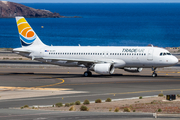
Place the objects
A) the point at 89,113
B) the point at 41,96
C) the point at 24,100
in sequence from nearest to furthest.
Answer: the point at 89,113, the point at 24,100, the point at 41,96

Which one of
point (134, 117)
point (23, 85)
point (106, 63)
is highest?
point (106, 63)

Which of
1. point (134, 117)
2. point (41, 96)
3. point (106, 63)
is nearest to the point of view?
point (134, 117)

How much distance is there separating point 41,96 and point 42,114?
10546 mm

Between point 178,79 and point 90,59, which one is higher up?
point 90,59

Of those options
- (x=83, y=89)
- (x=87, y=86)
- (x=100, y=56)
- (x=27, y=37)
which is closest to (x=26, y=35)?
(x=27, y=37)

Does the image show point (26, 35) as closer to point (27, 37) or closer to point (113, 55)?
point (27, 37)

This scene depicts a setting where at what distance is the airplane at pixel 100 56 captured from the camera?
49.0m

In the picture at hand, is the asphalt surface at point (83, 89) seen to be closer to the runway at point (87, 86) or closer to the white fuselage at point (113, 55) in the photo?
the runway at point (87, 86)

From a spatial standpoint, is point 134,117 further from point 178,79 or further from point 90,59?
point 90,59

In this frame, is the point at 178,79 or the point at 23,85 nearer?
the point at 23,85

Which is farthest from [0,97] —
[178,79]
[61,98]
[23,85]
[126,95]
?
[178,79]

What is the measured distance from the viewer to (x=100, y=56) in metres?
51.3

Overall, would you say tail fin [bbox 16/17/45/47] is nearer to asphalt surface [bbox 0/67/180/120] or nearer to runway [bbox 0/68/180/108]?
asphalt surface [bbox 0/67/180/120]

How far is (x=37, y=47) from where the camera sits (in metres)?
55.4
